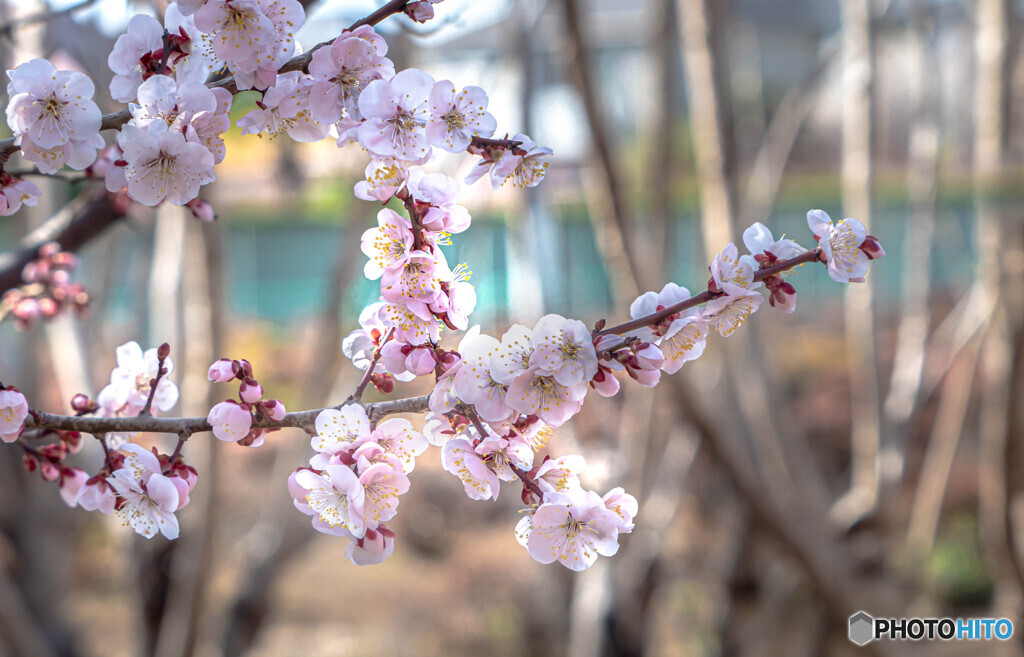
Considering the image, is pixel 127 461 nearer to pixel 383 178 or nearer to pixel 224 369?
pixel 224 369

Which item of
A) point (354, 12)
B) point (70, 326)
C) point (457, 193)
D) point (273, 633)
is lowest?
point (273, 633)

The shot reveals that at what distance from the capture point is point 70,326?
200cm

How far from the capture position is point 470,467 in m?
0.57

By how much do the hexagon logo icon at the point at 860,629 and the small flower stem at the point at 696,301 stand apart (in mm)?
1713

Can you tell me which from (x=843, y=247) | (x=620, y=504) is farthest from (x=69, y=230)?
(x=843, y=247)

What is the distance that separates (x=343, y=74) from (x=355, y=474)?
0.96ft

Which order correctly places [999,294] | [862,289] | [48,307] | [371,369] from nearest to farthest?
Result: 1. [371,369]
2. [48,307]
3. [999,294]
4. [862,289]

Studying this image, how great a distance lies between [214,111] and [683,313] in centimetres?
38

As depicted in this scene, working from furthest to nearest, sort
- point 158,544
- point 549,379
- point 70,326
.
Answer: point 158,544 → point 70,326 → point 549,379

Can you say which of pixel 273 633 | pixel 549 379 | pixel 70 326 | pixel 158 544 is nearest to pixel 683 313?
pixel 549 379

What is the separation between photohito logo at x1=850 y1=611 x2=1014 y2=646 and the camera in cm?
199

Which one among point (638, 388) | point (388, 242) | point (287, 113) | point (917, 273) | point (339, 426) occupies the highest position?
point (287, 113)

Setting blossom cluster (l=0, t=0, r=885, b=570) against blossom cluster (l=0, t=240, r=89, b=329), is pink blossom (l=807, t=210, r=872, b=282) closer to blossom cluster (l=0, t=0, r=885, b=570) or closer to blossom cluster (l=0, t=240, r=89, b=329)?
blossom cluster (l=0, t=0, r=885, b=570)

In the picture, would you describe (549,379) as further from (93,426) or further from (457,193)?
(93,426)
